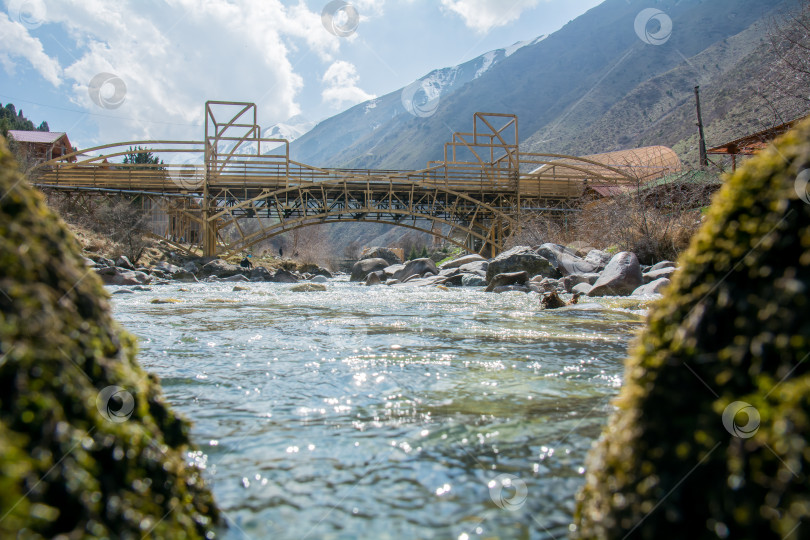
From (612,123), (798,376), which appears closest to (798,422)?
(798,376)

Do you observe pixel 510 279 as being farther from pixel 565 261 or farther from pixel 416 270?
pixel 416 270

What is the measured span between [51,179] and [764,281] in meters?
28.6

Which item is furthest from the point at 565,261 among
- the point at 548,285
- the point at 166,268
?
the point at 166,268

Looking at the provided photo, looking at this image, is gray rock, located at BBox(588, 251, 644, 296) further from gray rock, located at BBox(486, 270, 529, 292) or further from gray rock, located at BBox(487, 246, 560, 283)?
gray rock, located at BBox(487, 246, 560, 283)

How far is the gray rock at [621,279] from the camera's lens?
960 centimetres

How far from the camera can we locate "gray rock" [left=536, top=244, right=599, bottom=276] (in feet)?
42.7

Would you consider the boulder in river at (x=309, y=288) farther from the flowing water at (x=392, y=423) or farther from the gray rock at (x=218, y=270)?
the gray rock at (x=218, y=270)

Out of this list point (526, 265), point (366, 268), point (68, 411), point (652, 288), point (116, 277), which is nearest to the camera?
point (68, 411)

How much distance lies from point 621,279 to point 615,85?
126 m

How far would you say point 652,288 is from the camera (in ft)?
28.7

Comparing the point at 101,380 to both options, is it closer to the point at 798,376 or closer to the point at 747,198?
the point at 798,376

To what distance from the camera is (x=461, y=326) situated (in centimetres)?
559

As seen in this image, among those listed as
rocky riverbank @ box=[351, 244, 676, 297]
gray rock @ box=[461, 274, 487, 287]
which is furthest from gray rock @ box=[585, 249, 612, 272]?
gray rock @ box=[461, 274, 487, 287]

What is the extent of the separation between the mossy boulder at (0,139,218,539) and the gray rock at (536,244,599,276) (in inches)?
508
